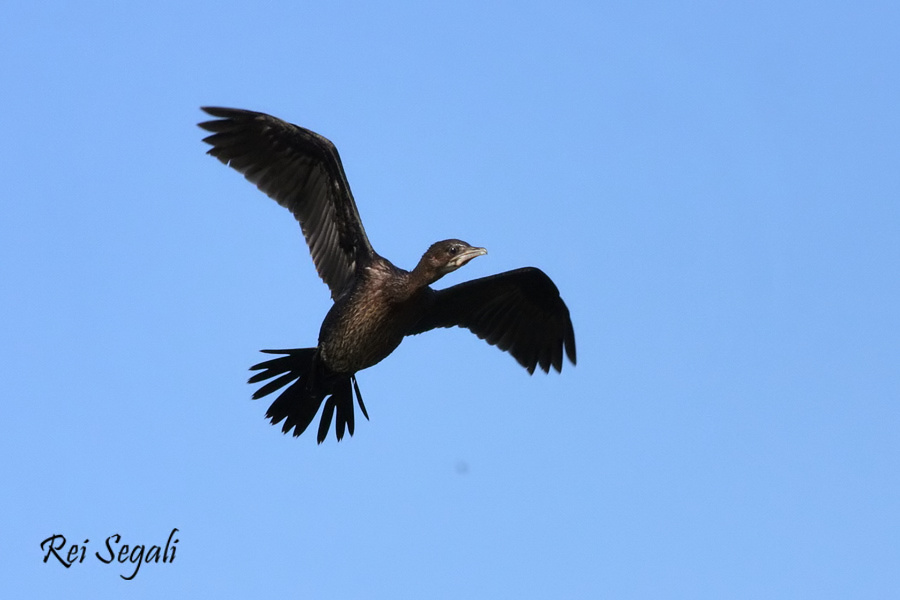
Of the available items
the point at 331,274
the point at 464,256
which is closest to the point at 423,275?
the point at 464,256

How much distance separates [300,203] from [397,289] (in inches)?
51.3

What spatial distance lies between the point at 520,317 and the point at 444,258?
77.6 inches

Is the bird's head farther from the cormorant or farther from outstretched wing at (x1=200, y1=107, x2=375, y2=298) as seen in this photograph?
outstretched wing at (x1=200, y1=107, x2=375, y2=298)

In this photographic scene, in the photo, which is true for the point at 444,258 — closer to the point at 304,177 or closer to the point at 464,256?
the point at 464,256

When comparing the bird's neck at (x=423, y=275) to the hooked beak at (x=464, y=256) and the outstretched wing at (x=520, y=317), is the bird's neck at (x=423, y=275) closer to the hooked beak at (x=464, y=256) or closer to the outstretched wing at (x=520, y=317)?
the hooked beak at (x=464, y=256)

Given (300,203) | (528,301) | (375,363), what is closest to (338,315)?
(375,363)

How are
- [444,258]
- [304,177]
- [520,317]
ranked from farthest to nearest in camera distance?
[520,317] → [304,177] → [444,258]

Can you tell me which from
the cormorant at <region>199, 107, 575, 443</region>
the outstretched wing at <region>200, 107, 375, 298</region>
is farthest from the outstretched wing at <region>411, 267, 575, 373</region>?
the outstretched wing at <region>200, 107, 375, 298</region>

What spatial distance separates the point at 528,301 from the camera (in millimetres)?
10938

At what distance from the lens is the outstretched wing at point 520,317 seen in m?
10.6

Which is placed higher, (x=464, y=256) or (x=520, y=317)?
(x=520, y=317)

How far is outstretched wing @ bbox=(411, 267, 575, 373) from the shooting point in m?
10.6

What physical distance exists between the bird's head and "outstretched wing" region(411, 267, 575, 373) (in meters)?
1.21

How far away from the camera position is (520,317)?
11008 millimetres
